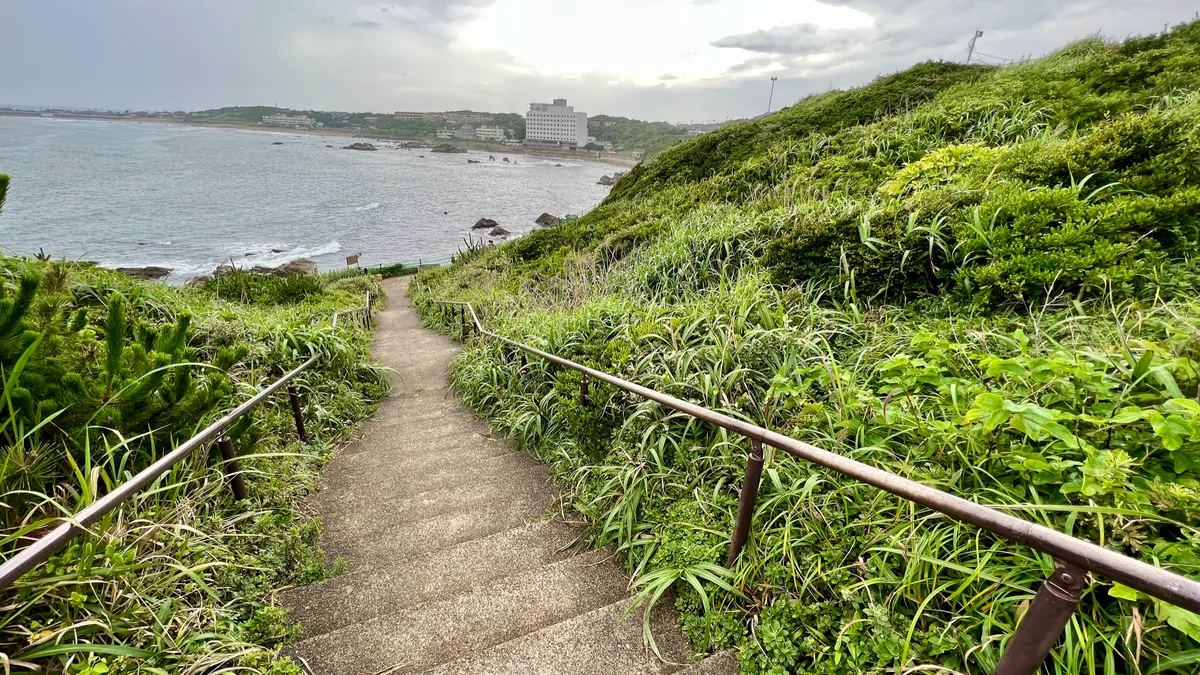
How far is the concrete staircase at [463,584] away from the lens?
1.75m

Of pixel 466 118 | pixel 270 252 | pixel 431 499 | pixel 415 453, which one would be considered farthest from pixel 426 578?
pixel 466 118

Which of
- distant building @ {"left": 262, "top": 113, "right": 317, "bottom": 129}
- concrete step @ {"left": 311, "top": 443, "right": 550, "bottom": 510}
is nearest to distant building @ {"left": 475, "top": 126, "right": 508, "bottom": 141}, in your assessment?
distant building @ {"left": 262, "top": 113, "right": 317, "bottom": 129}

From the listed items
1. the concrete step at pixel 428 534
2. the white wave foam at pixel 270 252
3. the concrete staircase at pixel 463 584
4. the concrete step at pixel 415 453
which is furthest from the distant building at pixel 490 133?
the concrete step at pixel 428 534

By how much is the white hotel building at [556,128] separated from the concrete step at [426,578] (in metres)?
139

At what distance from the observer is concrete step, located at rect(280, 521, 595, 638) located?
2062mm

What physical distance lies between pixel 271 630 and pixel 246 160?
107 m

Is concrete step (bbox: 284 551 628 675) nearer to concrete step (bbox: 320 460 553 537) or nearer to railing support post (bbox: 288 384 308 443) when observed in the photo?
concrete step (bbox: 320 460 553 537)

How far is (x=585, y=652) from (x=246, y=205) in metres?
56.3

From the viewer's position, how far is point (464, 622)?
195cm

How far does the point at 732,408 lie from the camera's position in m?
2.49

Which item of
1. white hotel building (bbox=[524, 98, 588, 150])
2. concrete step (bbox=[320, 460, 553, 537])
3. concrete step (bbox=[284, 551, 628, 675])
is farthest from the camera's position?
white hotel building (bbox=[524, 98, 588, 150])

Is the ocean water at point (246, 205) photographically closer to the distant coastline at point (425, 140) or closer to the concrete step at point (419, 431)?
the concrete step at point (419, 431)

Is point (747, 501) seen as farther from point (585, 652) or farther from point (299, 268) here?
Result: point (299, 268)

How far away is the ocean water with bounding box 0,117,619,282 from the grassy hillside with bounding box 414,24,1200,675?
606 centimetres
